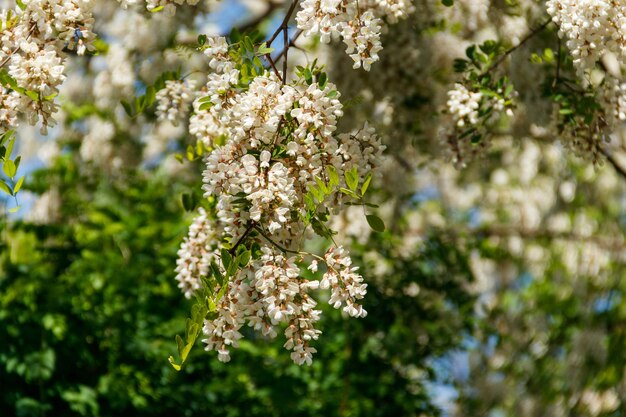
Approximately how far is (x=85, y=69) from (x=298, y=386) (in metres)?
3.26

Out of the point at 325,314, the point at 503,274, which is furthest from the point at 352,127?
the point at 503,274

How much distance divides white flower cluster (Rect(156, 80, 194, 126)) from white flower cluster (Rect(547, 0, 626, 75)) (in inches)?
45.1

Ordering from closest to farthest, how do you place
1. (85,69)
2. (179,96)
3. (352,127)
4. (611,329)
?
(179,96), (352,127), (611,329), (85,69)

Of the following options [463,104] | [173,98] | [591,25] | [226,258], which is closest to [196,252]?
[226,258]

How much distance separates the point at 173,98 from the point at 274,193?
2.80ft

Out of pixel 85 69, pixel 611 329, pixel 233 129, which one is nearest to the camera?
pixel 233 129

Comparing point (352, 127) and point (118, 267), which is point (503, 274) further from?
point (118, 267)

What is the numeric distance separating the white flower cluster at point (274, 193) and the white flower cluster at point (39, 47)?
40cm

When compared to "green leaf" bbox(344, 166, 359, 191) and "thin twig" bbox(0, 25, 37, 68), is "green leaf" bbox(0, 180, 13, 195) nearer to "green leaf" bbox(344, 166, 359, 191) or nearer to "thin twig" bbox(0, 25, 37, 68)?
"thin twig" bbox(0, 25, 37, 68)

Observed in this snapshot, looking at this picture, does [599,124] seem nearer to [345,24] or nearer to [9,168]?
[345,24]

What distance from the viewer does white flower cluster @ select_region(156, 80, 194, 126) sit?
2.80 meters

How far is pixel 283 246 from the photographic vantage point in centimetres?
228

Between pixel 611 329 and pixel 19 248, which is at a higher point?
Result: pixel 611 329

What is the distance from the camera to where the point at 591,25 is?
236cm
